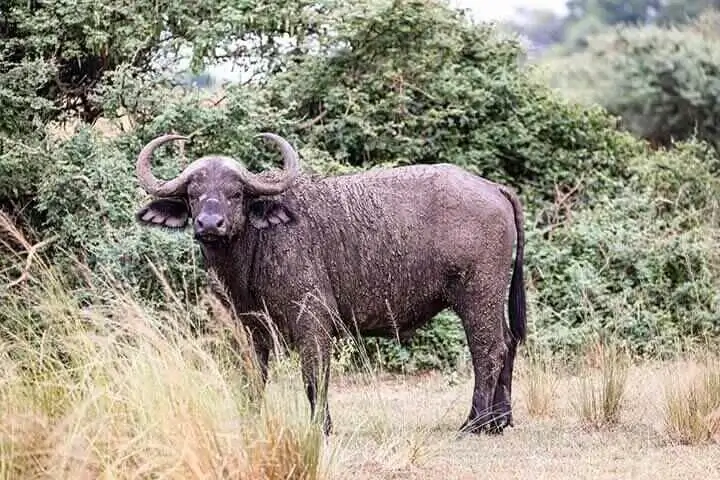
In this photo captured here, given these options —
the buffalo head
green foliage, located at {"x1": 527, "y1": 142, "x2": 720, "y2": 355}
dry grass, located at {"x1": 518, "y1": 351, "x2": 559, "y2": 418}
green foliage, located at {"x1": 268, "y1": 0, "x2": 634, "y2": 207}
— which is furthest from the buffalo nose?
green foliage, located at {"x1": 268, "y1": 0, "x2": 634, "y2": 207}

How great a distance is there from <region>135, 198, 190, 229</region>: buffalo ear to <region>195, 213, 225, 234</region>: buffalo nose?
729mm

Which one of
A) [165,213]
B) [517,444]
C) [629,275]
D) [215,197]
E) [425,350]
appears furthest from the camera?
[629,275]

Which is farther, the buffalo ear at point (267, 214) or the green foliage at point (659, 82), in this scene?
the green foliage at point (659, 82)

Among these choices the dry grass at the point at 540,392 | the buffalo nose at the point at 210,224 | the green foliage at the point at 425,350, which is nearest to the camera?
the buffalo nose at the point at 210,224

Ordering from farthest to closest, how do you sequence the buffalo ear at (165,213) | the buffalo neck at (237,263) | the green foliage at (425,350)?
the green foliage at (425,350)
the buffalo ear at (165,213)
the buffalo neck at (237,263)

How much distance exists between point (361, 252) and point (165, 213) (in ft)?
4.87

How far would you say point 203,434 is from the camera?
20.3 ft

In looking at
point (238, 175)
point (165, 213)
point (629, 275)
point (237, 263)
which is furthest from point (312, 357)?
point (629, 275)

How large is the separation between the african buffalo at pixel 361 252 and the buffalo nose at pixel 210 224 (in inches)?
14.4

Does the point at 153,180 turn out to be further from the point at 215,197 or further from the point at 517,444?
the point at 517,444

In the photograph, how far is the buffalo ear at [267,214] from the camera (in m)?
9.03

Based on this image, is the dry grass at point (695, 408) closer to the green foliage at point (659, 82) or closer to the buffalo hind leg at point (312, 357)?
the buffalo hind leg at point (312, 357)

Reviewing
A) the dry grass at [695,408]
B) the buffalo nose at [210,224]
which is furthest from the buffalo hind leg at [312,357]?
the dry grass at [695,408]

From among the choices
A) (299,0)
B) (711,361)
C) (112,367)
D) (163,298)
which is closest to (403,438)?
(112,367)
